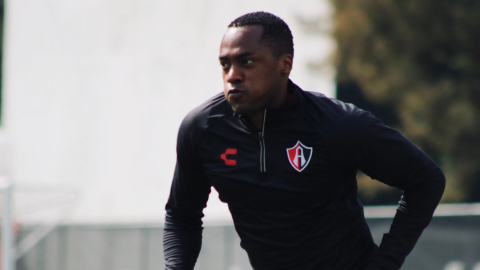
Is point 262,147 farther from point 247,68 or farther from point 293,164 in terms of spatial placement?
point 247,68

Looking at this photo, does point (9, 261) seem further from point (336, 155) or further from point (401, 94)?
point (401, 94)

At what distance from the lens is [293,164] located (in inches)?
110

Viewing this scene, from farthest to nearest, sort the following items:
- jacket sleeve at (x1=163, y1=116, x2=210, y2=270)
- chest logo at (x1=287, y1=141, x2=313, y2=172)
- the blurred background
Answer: the blurred background < jacket sleeve at (x1=163, y1=116, x2=210, y2=270) < chest logo at (x1=287, y1=141, x2=313, y2=172)

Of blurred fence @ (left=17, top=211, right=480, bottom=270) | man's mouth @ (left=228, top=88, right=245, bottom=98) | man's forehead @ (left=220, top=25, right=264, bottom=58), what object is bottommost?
blurred fence @ (left=17, top=211, right=480, bottom=270)

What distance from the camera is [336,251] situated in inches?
112

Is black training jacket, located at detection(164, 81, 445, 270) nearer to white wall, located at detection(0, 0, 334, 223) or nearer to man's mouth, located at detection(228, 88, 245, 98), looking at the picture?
man's mouth, located at detection(228, 88, 245, 98)

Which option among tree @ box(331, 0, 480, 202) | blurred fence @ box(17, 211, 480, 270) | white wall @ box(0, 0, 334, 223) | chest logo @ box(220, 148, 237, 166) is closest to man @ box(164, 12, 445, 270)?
chest logo @ box(220, 148, 237, 166)

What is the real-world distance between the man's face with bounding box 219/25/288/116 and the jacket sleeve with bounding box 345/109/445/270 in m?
0.36

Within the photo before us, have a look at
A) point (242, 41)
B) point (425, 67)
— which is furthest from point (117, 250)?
point (425, 67)

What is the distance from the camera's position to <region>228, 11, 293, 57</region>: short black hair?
2719mm

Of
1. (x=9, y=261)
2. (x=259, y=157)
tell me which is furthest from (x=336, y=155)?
(x=9, y=261)

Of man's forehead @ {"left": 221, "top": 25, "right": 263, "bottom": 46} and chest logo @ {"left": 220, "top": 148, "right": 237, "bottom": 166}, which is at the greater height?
man's forehead @ {"left": 221, "top": 25, "right": 263, "bottom": 46}

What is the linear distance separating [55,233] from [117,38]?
4.96 metres

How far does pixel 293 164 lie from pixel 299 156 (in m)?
0.04
